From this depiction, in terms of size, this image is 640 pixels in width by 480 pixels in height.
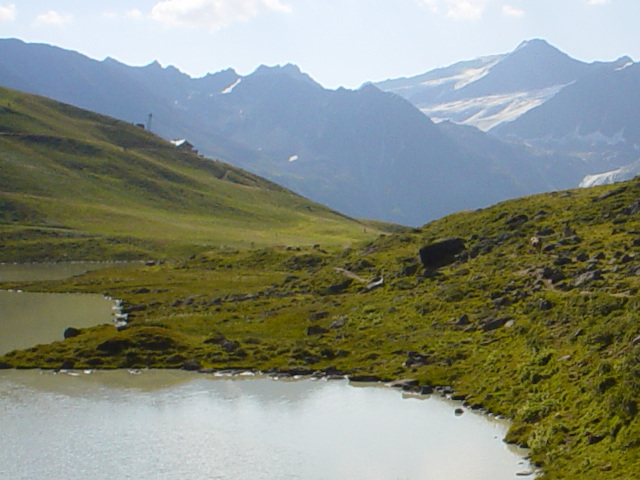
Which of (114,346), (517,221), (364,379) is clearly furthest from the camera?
(517,221)

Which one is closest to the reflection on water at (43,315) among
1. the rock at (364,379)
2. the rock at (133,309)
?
the rock at (133,309)

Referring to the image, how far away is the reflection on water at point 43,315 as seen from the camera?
84.4 meters

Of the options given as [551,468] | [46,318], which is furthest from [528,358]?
[46,318]

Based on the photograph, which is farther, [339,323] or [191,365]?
[339,323]

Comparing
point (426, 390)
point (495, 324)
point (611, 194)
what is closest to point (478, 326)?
point (495, 324)

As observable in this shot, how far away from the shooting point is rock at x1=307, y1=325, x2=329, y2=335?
76.5m

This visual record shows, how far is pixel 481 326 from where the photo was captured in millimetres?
65938

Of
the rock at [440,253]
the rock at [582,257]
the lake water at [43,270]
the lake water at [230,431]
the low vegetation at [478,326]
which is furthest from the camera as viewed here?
the lake water at [43,270]

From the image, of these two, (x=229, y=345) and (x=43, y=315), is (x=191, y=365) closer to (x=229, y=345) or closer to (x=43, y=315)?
(x=229, y=345)

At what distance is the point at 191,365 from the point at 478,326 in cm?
2358

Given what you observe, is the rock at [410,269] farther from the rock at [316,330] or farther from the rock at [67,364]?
the rock at [67,364]

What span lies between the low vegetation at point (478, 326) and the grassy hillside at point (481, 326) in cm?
16

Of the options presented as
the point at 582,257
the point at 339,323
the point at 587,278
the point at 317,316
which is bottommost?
the point at 339,323

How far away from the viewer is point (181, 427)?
52531 millimetres
